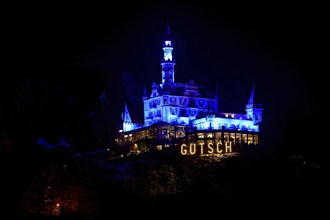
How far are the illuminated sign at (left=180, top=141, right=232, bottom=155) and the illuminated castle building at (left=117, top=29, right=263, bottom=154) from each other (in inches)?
225

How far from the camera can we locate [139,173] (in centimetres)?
7612

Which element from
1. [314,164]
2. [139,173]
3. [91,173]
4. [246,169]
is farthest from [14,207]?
[314,164]

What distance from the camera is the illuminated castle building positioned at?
9144cm

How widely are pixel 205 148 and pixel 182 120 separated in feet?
55.9

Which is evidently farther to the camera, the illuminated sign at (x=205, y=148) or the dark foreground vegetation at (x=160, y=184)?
the illuminated sign at (x=205, y=148)

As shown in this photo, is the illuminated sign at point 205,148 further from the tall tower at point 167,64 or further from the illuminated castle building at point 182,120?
the tall tower at point 167,64

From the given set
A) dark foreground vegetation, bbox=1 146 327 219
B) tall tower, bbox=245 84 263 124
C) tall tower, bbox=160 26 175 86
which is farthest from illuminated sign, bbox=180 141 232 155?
tall tower, bbox=160 26 175 86

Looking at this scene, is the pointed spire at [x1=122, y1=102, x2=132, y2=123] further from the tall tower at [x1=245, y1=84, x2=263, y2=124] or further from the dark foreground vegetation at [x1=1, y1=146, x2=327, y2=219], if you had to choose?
the dark foreground vegetation at [x1=1, y1=146, x2=327, y2=219]

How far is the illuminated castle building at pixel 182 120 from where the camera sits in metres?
91.4

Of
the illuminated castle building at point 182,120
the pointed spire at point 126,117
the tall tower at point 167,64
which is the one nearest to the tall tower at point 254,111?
the illuminated castle building at point 182,120

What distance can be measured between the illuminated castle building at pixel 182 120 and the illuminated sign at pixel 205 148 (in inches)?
225

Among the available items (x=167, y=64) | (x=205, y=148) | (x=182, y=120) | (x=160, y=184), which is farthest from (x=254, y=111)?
(x=160, y=184)

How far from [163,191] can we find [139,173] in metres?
3.48

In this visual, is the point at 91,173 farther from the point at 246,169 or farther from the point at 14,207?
the point at 246,169
